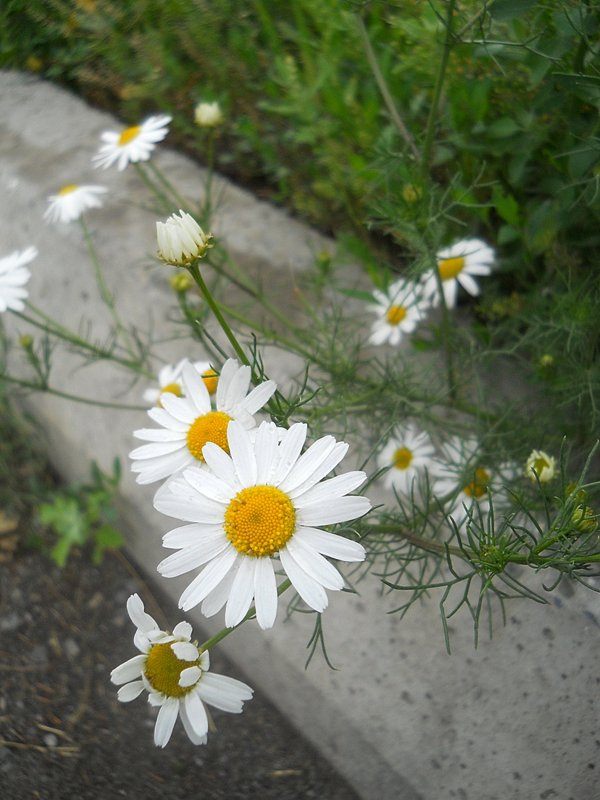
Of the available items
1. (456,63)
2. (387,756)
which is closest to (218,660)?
(387,756)

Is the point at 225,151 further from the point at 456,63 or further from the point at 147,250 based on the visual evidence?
the point at 456,63

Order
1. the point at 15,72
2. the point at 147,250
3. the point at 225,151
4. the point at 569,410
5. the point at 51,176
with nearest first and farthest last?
the point at 569,410 → the point at 147,250 → the point at 51,176 → the point at 225,151 → the point at 15,72

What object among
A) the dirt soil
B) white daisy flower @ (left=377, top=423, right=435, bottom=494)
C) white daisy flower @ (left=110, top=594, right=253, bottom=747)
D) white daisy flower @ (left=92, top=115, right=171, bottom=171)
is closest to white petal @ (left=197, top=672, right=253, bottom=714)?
white daisy flower @ (left=110, top=594, right=253, bottom=747)

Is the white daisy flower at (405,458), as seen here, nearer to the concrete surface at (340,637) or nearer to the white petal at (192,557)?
the concrete surface at (340,637)

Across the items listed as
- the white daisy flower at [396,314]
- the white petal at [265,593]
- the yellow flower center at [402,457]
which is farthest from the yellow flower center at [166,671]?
the white daisy flower at [396,314]

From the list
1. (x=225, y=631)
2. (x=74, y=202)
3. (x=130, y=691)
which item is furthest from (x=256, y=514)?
(x=74, y=202)

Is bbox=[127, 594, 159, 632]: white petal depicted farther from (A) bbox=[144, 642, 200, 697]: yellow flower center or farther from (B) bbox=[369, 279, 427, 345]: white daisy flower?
(B) bbox=[369, 279, 427, 345]: white daisy flower
